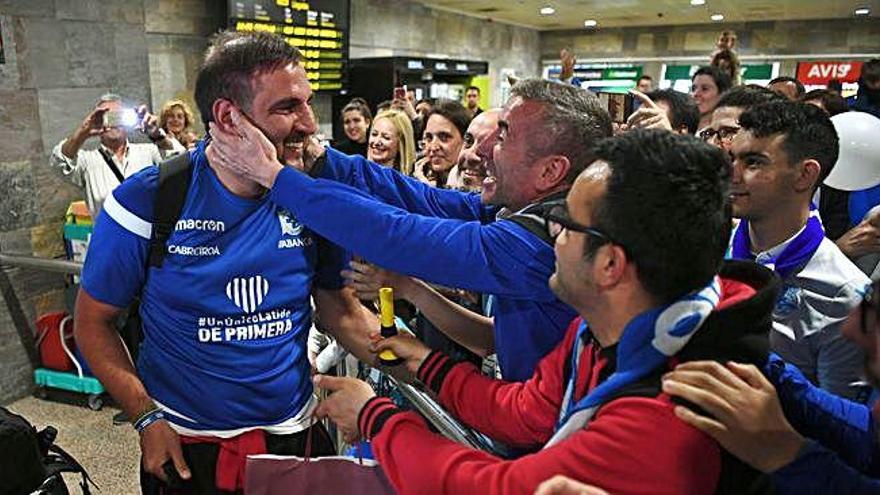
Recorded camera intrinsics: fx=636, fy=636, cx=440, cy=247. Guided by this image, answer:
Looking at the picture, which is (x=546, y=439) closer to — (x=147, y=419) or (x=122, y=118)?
(x=147, y=419)

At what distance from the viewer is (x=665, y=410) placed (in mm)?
886

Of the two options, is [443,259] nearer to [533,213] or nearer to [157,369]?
[533,213]

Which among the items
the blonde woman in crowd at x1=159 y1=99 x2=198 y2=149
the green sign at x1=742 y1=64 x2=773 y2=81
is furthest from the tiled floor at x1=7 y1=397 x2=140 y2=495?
the green sign at x1=742 y1=64 x2=773 y2=81

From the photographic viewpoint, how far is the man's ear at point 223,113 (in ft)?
4.73

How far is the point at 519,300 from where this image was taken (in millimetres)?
1385

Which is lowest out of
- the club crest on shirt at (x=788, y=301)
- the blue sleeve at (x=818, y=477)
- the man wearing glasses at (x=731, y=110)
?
the blue sleeve at (x=818, y=477)

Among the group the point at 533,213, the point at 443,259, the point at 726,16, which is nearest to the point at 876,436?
the point at 533,213

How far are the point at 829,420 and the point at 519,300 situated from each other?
0.62m

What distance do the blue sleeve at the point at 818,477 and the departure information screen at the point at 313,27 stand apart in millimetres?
5233

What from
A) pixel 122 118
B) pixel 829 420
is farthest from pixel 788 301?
pixel 122 118

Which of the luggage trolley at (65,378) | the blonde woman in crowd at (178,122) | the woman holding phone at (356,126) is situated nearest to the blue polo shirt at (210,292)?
the luggage trolley at (65,378)

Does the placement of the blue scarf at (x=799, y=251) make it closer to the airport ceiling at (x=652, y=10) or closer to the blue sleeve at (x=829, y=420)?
the blue sleeve at (x=829, y=420)

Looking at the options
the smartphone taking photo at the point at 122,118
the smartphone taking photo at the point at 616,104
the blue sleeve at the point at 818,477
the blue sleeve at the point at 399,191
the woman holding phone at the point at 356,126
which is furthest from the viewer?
the woman holding phone at the point at 356,126

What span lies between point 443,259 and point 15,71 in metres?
3.48
